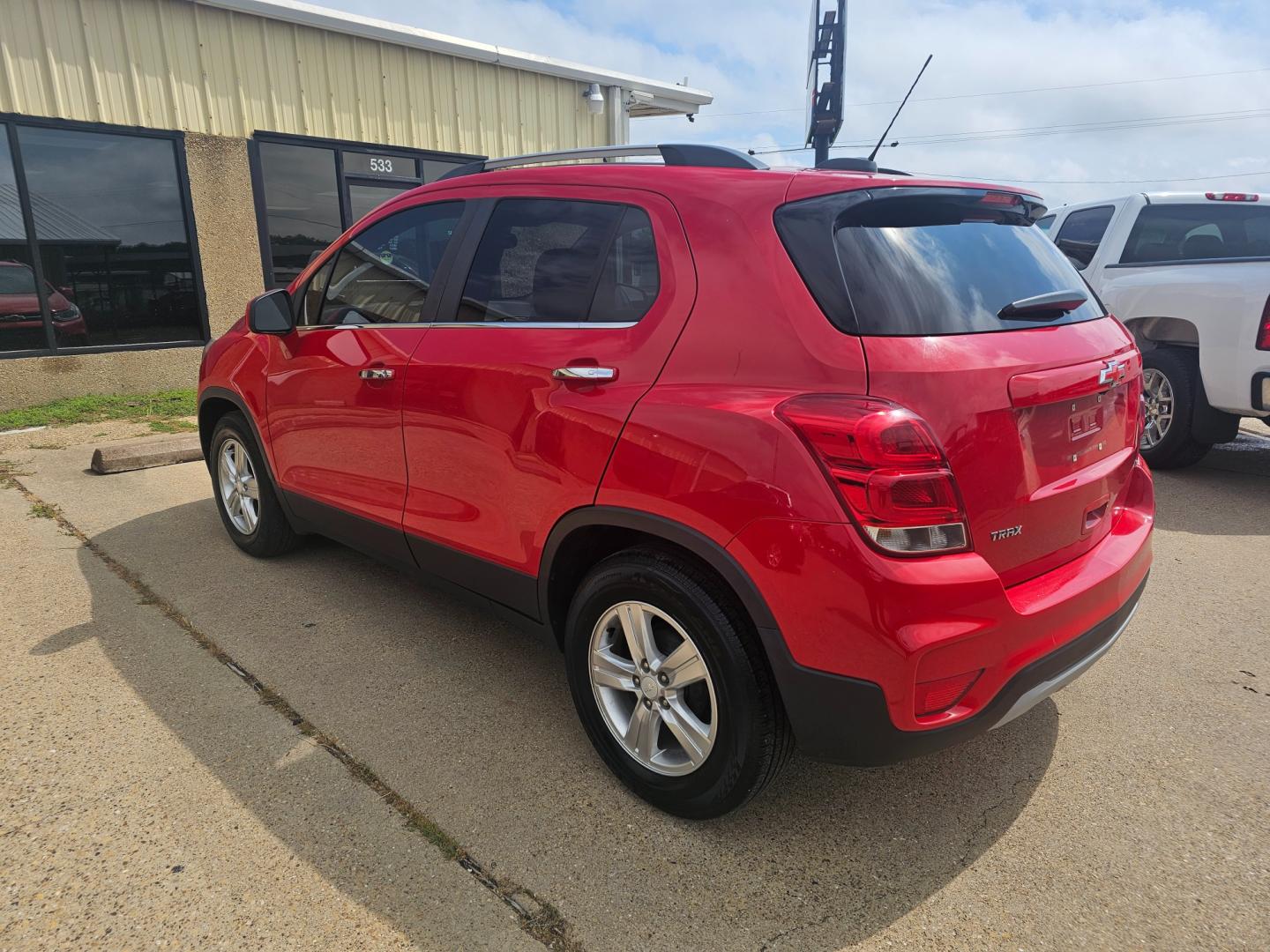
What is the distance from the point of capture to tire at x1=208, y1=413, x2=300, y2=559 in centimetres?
423

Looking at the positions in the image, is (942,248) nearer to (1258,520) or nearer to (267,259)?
(1258,520)

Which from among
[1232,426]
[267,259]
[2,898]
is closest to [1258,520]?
[1232,426]

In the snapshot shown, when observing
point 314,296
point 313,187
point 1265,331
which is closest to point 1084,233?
point 1265,331

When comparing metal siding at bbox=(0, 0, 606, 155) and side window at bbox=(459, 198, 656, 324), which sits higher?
metal siding at bbox=(0, 0, 606, 155)

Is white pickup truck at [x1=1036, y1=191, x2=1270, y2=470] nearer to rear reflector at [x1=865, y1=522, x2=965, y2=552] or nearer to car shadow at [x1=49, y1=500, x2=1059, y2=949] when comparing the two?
car shadow at [x1=49, y1=500, x2=1059, y2=949]

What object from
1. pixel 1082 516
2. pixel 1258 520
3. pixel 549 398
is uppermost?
pixel 549 398

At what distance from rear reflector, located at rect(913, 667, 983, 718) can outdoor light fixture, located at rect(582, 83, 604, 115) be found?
11.2 metres

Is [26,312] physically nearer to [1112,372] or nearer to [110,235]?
[110,235]

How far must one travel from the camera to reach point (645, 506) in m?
2.24

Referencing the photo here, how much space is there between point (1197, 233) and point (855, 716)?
20.6 feet

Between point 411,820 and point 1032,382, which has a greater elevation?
point 1032,382

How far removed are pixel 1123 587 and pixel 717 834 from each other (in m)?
1.38

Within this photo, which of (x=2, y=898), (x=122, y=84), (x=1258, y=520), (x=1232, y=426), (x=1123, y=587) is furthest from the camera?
(x=122, y=84)

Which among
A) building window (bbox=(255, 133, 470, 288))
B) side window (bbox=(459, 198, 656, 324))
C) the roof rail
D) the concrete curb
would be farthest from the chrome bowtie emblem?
building window (bbox=(255, 133, 470, 288))
